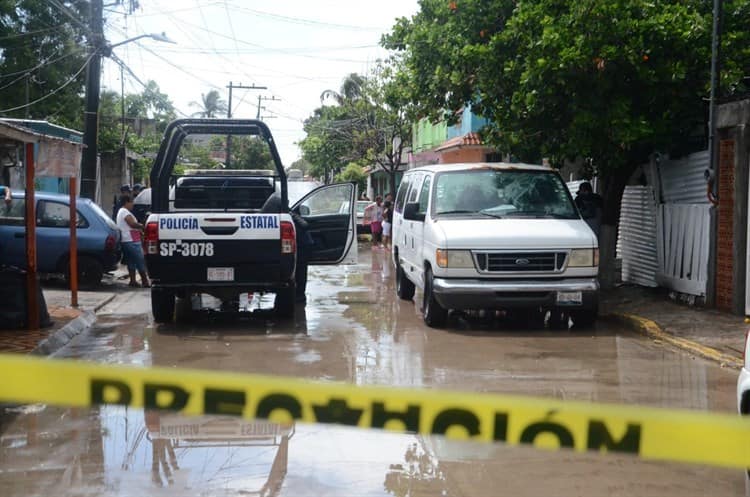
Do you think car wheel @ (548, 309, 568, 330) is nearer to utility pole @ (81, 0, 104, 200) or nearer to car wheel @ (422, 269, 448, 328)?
car wheel @ (422, 269, 448, 328)

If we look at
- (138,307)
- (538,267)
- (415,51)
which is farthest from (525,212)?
(138,307)

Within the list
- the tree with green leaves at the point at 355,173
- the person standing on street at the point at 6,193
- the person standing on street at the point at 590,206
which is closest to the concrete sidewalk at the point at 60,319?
the person standing on street at the point at 6,193

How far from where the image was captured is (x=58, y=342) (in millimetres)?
9844

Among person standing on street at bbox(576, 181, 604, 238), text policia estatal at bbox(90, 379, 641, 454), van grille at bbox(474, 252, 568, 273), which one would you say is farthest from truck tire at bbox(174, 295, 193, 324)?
text policia estatal at bbox(90, 379, 641, 454)

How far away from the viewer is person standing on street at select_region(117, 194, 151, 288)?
1516 centimetres

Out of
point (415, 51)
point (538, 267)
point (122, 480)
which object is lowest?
point (122, 480)

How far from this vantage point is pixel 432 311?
1121 centimetres

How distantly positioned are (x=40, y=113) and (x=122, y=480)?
28437 mm

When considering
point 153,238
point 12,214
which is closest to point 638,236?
point 153,238

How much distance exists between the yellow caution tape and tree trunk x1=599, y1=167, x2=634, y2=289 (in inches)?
506

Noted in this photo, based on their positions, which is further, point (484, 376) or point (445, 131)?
point (445, 131)

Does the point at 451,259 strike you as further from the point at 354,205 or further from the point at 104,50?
the point at 104,50

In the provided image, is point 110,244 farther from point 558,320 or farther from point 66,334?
point 558,320

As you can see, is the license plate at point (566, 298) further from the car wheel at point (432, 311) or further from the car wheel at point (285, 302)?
the car wheel at point (285, 302)
